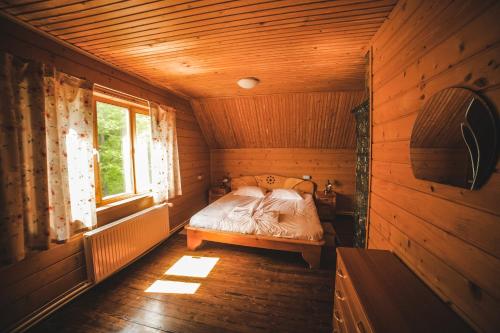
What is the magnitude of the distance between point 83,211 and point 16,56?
1.35 meters

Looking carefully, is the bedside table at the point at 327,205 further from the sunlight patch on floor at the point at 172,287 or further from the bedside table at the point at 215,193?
the sunlight patch on floor at the point at 172,287

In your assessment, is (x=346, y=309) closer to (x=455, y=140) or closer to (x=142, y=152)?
(x=455, y=140)

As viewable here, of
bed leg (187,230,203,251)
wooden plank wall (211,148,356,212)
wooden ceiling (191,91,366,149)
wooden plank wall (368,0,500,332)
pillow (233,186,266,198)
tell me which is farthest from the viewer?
wooden plank wall (211,148,356,212)

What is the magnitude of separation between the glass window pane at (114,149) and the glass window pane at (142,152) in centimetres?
13

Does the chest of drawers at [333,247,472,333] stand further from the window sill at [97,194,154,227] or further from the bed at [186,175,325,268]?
the window sill at [97,194,154,227]

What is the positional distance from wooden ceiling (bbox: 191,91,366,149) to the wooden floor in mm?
2533

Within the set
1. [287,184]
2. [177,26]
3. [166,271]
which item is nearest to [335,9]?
[177,26]

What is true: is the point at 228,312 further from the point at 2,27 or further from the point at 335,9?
the point at 2,27

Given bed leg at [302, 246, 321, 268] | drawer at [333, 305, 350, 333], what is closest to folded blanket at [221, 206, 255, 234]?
bed leg at [302, 246, 321, 268]

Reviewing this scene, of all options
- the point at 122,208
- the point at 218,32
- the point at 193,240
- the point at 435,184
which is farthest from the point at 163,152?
the point at 435,184

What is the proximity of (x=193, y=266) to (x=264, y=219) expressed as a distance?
1.11 m

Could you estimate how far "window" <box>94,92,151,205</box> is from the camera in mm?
2298

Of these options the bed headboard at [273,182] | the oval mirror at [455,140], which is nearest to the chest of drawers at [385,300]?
the oval mirror at [455,140]

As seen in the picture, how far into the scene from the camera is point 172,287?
2.09 metres
